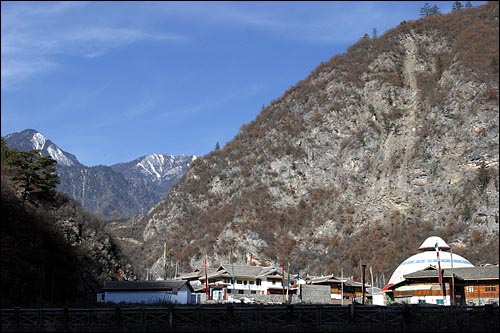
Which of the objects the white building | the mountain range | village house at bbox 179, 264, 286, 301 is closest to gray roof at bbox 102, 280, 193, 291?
village house at bbox 179, 264, 286, 301

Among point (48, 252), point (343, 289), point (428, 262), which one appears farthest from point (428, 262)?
point (48, 252)

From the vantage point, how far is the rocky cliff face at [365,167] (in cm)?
10756

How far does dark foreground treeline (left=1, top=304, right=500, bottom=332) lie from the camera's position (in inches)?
1017

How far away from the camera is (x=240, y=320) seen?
86.9 ft

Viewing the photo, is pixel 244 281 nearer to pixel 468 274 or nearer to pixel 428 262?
pixel 428 262

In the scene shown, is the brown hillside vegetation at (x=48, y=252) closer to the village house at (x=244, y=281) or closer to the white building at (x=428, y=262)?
the village house at (x=244, y=281)

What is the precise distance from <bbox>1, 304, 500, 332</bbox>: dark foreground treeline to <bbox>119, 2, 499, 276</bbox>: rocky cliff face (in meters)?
69.4

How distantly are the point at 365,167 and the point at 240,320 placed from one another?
99.6 meters

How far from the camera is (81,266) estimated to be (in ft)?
186

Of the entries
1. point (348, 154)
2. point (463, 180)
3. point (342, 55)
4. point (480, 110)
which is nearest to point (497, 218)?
point (463, 180)

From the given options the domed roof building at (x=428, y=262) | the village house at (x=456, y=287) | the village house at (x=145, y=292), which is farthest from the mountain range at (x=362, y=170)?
the village house at (x=145, y=292)

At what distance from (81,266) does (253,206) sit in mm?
73438

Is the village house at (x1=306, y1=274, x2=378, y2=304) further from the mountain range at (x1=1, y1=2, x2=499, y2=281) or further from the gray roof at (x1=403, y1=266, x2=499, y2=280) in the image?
the mountain range at (x1=1, y1=2, x2=499, y2=281)

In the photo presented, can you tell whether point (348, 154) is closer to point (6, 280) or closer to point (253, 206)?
point (253, 206)
